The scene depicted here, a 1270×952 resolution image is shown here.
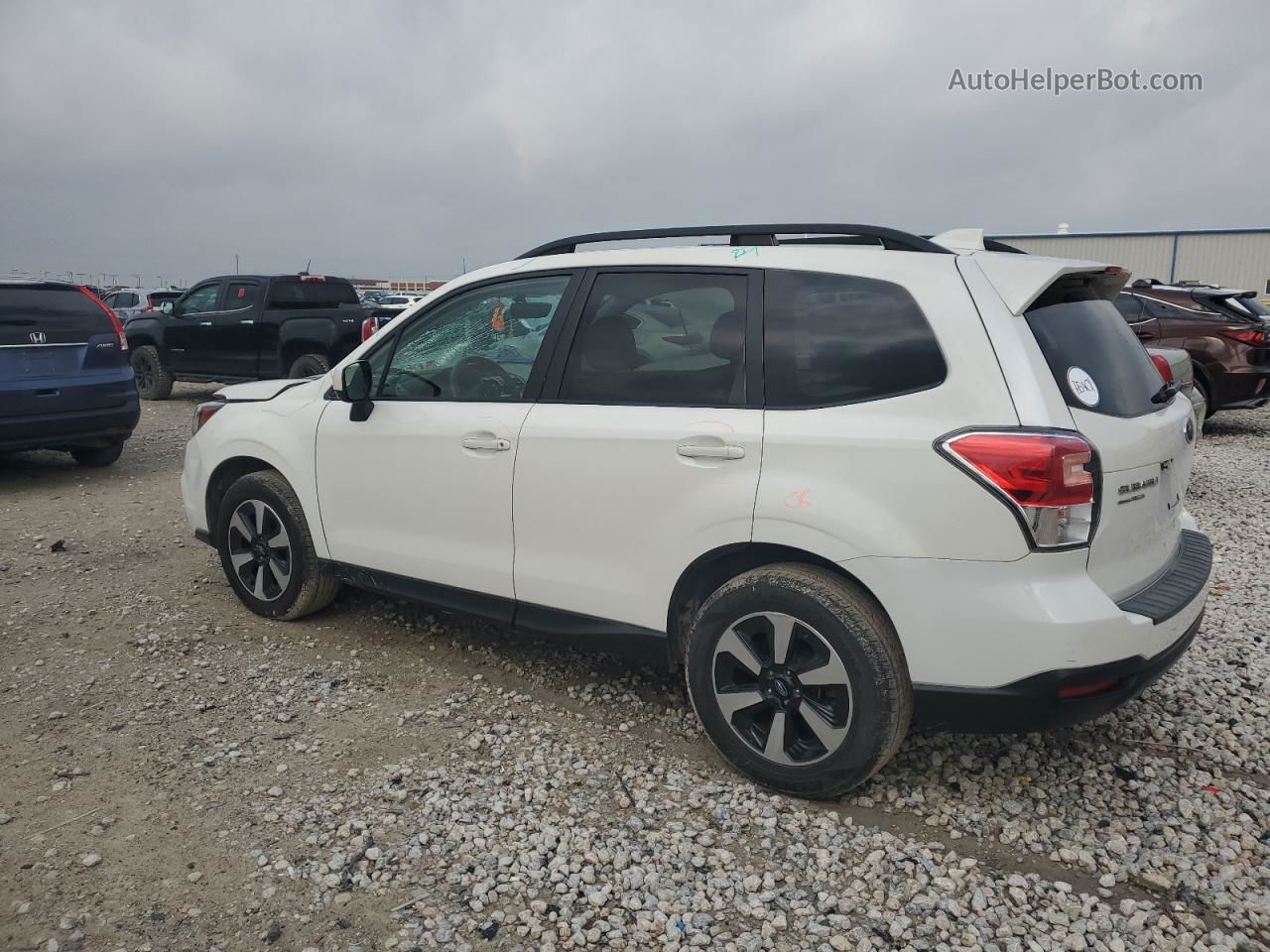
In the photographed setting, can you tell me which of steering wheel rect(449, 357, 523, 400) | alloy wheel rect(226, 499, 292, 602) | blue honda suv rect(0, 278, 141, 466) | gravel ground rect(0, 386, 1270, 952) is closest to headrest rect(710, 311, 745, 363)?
steering wheel rect(449, 357, 523, 400)

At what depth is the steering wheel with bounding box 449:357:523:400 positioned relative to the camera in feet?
12.0

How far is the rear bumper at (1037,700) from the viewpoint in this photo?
2580 mm

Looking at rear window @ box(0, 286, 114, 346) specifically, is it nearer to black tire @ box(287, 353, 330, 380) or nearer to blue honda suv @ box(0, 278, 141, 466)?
blue honda suv @ box(0, 278, 141, 466)

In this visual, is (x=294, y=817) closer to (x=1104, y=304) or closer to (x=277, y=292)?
(x=1104, y=304)

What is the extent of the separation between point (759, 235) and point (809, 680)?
1.56 meters

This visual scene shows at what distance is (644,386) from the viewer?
3.28 metres

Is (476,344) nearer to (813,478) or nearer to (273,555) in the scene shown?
(273,555)

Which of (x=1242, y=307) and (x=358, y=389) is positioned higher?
(x=1242, y=307)

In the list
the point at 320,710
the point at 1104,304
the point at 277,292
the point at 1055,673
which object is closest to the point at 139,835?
the point at 320,710

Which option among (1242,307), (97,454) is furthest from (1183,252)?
(97,454)

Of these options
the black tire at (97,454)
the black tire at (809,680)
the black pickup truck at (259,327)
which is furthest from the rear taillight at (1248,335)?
the black tire at (97,454)

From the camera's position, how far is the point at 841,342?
9.61 ft

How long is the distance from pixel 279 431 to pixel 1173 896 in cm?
389

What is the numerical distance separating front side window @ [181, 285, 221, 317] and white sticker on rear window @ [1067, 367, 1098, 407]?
12819 millimetres
